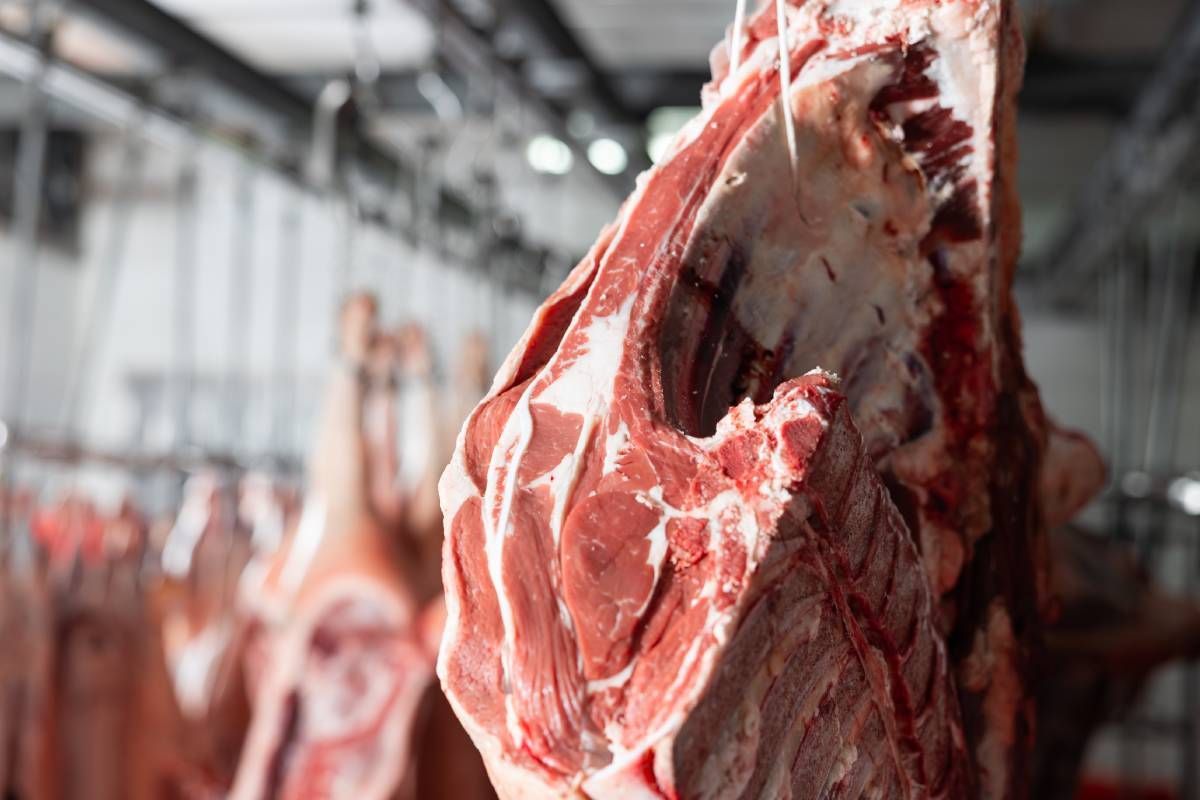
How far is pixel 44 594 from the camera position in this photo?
7.57 ft

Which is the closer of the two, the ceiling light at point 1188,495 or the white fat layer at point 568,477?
the white fat layer at point 568,477

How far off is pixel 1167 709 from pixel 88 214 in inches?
291

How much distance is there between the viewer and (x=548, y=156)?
11.3 feet

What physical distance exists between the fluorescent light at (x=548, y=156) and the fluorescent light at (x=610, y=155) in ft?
1.59

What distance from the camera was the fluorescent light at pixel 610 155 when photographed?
4.02 metres

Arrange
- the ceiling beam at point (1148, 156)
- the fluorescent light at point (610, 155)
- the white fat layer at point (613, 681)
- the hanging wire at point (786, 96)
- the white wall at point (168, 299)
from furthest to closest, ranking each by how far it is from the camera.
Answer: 1. the white wall at point (168, 299)
2. the fluorescent light at point (610, 155)
3. the ceiling beam at point (1148, 156)
4. the hanging wire at point (786, 96)
5. the white fat layer at point (613, 681)

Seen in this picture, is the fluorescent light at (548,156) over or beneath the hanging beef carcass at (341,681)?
over

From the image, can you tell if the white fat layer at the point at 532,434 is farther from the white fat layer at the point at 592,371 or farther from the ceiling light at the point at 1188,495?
the ceiling light at the point at 1188,495

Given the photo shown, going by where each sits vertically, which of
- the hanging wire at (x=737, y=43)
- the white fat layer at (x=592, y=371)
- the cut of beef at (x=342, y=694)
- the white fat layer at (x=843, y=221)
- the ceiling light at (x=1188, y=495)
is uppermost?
the hanging wire at (x=737, y=43)

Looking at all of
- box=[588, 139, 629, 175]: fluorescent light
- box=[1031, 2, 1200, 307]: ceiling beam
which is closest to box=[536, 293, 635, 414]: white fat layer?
box=[1031, 2, 1200, 307]: ceiling beam

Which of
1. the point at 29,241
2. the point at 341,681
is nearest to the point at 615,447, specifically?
the point at 341,681

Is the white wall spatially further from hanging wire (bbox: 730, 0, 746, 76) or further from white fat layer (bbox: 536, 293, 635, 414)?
white fat layer (bbox: 536, 293, 635, 414)

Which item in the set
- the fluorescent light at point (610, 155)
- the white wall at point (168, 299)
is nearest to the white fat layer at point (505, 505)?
the fluorescent light at point (610, 155)

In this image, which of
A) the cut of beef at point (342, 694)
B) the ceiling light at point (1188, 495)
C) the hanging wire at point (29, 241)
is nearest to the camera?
the cut of beef at point (342, 694)
